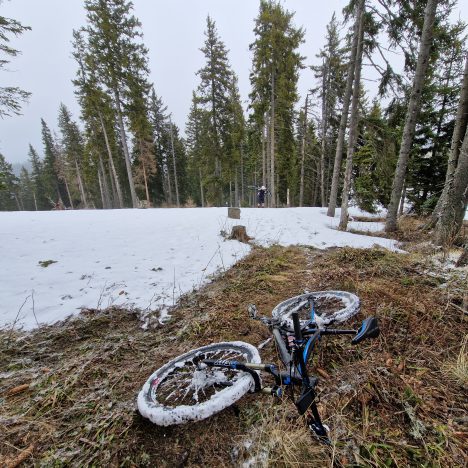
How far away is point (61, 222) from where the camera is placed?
914 cm

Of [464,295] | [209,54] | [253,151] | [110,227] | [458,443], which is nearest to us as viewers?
[458,443]

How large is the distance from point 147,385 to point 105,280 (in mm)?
3611

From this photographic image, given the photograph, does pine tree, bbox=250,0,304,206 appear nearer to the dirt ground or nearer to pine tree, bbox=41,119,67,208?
the dirt ground

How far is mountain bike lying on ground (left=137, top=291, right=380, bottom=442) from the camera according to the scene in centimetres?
179

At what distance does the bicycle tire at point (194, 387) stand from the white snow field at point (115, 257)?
1879 millimetres

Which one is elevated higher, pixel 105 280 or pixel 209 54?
pixel 209 54

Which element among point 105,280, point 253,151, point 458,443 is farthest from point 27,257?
point 253,151

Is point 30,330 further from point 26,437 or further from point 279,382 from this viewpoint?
point 279,382

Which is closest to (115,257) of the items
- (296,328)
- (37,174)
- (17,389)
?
(17,389)

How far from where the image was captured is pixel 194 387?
242cm

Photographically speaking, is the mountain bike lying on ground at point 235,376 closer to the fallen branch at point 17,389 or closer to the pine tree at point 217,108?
the fallen branch at point 17,389

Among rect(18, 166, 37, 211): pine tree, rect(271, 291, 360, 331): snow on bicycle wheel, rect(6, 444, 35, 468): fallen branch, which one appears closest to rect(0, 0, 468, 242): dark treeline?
rect(271, 291, 360, 331): snow on bicycle wheel

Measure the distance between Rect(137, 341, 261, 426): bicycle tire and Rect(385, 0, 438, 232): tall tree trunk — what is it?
931 cm

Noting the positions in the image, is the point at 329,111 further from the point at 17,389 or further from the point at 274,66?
the point at 17,389
